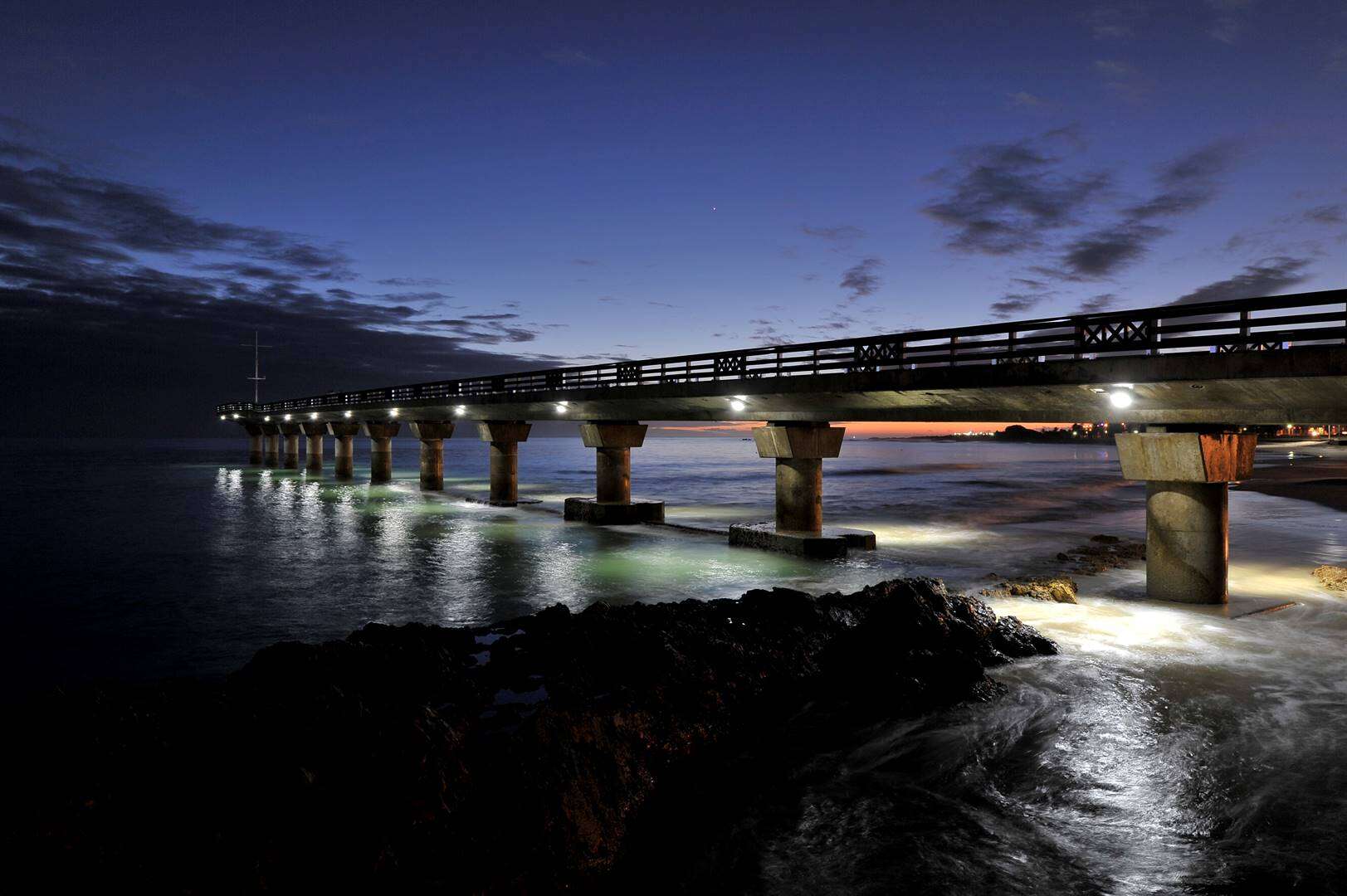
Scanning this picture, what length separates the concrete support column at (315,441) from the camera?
70375 millimetres

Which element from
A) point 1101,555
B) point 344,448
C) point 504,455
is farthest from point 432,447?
point 1101,555

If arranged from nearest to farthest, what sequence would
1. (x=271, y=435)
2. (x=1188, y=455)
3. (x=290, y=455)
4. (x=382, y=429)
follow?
(x=1188, y=455) < (x=382, y=429) < (x=290, y=455) < (x=271, y=435)

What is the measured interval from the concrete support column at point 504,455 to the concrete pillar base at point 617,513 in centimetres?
836

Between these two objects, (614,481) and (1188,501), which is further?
(614,481)

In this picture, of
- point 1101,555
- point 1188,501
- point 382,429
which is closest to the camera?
point 1188,501

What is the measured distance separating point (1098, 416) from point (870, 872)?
46.1 ft

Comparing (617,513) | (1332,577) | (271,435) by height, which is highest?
(271,435)

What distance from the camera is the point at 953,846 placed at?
7156 mm

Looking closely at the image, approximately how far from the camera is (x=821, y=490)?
30094mm

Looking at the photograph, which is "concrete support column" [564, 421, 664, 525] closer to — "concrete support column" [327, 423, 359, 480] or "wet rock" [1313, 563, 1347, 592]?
"wet rock" [1313, 563, 1347, 592]

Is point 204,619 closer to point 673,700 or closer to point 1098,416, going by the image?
point 673,700

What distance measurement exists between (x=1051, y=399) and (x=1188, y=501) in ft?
11.4

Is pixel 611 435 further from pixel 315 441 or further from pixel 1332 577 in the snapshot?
pixel 315 441

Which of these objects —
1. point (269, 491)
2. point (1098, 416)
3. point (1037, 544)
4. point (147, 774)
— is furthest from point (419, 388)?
point (147, 774)
